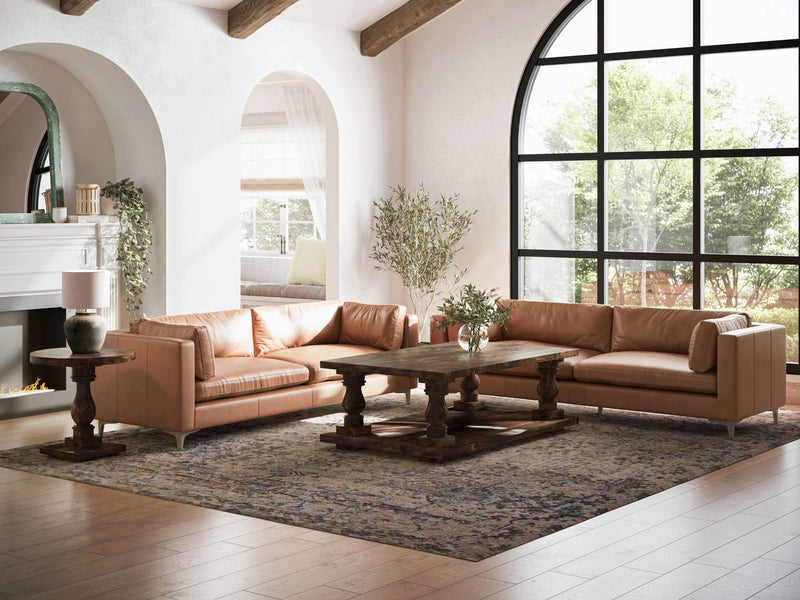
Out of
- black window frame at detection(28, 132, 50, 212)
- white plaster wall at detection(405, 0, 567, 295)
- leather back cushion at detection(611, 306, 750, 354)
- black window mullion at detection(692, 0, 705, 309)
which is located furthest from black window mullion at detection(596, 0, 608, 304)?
black window frame at detection(28, 132, 50, 212)

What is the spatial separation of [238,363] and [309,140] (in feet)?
16.4

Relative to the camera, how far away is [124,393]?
6.51 meters

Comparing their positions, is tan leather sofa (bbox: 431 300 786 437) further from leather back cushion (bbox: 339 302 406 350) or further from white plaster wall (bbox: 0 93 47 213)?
white plaster wall (bbox: 0 93 47 213)

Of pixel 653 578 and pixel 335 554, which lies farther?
pixel 335 554

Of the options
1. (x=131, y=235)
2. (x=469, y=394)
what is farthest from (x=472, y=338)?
(x=131, y=235)

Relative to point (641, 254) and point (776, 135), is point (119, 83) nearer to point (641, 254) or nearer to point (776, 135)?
point (641, 254)

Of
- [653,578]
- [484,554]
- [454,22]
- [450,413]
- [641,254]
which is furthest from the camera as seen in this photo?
[454,22]

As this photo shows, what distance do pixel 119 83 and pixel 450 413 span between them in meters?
3.49

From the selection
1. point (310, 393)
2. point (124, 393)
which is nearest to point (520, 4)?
point (310, 393)

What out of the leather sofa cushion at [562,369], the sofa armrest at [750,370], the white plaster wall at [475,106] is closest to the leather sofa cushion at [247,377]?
the leather sofa cushion at [562,369]

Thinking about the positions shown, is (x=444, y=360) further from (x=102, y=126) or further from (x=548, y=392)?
(x=102, y=126)

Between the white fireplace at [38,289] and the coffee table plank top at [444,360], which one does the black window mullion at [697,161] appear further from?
the white fireplace at [38,289]

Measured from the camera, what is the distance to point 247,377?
6.68 m

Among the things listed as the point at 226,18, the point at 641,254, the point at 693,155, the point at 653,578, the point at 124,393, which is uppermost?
the point at 226,18
